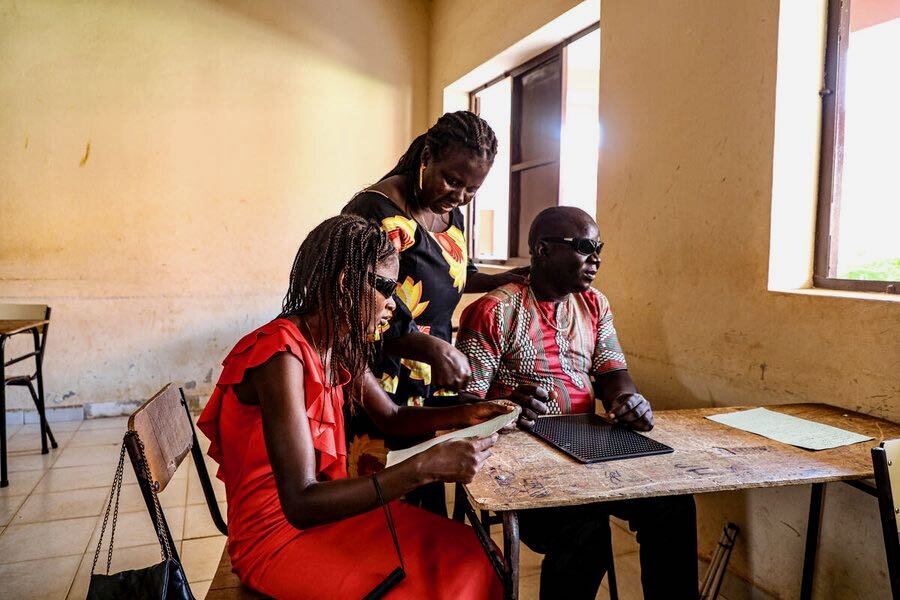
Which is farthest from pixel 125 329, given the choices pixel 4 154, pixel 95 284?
pixel 4 154

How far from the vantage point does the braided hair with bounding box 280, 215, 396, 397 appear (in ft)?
4.13

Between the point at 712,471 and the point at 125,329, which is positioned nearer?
the point at 712,471

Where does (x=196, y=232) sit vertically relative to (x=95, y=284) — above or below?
above

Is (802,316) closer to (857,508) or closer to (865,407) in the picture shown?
(865,407)

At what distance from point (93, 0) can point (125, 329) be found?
231cm

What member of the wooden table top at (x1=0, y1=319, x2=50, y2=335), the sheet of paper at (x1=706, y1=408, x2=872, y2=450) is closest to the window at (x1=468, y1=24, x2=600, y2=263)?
the sheet of paper at (x1=706, y1=408, x2=872, y2=450)

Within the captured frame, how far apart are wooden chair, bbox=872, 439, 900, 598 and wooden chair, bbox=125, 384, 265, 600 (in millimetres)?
1222

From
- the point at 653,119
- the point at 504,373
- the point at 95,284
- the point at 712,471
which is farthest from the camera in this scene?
the point at 95,284

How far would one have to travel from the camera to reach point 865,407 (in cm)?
163

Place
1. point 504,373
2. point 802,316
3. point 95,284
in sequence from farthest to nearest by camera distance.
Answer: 1. point 95,284
2. point 504,373
3. point 802,316

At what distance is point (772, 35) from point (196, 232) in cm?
390

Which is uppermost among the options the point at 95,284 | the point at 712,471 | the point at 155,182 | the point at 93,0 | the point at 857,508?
the point at 93,0

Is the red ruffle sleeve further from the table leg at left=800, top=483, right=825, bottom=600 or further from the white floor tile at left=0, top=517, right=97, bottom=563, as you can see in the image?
the white floor tile at left=0, top=517, right=97, bottom=563

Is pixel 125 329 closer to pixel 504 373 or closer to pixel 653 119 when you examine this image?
pixel 504 373
